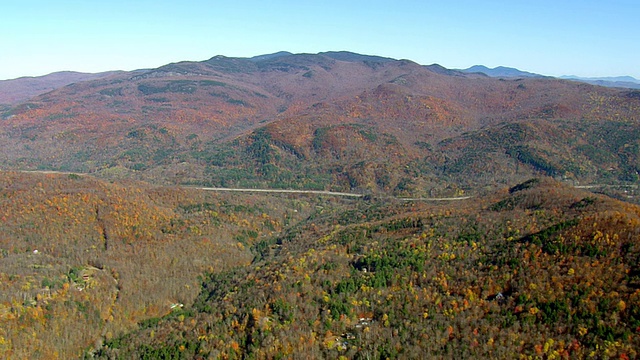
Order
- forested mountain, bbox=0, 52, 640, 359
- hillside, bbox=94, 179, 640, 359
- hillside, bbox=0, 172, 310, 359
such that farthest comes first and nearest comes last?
1. hillside, bbox=0, 172, 310, 359
2. forested mountain, bbox=0, 52, 640, 359
3. hillside, bbox=94, 179, 640, 359

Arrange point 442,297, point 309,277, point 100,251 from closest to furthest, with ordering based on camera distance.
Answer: point 442,297 → point 309,277 → point 100,251

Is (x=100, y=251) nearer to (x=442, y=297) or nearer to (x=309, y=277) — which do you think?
(x=309, y=277)

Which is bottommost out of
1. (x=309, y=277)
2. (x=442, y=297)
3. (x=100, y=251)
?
(x=100, y=251)

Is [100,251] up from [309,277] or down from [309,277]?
down

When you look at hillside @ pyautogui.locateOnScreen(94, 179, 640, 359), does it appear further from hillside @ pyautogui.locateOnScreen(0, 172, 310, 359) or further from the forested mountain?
hillside @ pyautogui.locateOnScreen(0, 172, 310, 359)

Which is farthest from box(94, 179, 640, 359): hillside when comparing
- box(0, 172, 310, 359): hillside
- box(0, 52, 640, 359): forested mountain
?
box(0, 172, 310, 359): hillside

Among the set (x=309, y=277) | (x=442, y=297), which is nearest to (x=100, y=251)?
(x=309, y=277)

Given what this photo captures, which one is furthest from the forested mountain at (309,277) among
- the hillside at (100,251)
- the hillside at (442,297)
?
the hillside at (100,251)

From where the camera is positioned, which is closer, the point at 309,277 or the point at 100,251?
the point at 309,277

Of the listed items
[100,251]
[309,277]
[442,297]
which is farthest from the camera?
[100,251]
